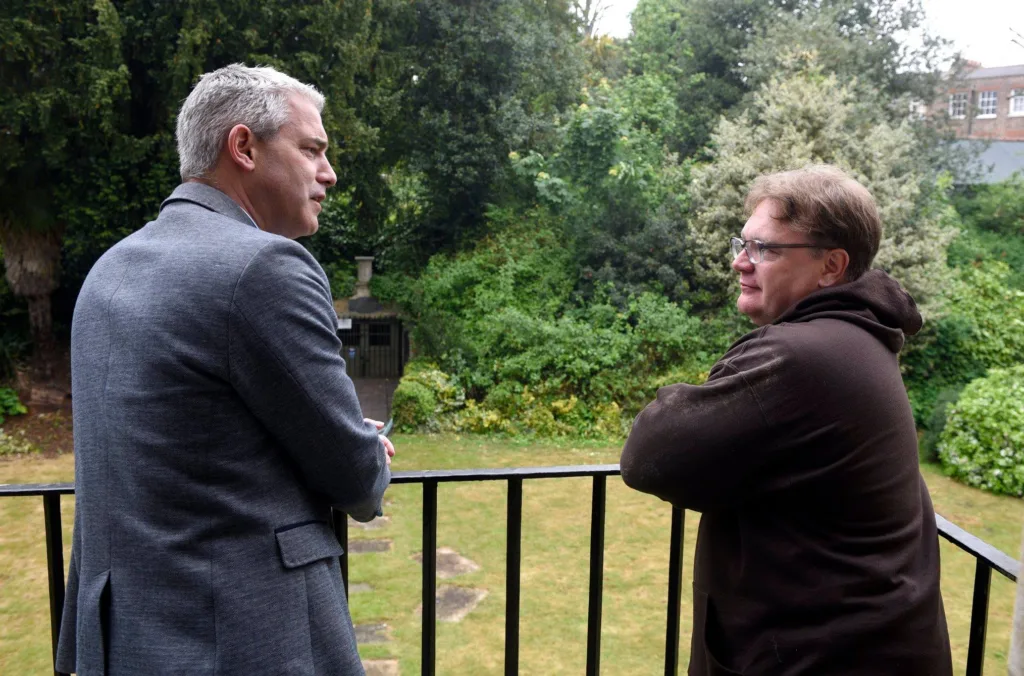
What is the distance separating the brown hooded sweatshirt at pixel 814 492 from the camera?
50.6 inches

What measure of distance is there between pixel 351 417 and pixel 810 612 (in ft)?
2.58

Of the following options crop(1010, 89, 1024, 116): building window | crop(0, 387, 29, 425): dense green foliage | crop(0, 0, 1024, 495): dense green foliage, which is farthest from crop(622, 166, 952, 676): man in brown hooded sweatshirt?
crop(1010, 89, 1024, 116): building window

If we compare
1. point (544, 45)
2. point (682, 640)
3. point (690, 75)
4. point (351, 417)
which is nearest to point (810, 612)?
point (351, 417)

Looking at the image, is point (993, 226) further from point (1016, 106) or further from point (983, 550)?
point (1016, 106)

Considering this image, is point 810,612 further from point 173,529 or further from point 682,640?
point 682,640

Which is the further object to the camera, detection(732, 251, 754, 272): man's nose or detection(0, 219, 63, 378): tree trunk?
detection(0, 219, 63, 378): tree trunk

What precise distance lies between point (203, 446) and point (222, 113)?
572mm

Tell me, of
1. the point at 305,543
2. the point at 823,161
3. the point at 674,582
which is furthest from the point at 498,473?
the point at 823,161

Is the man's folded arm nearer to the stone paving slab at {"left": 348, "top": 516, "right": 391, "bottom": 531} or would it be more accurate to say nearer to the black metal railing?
the black metal railing

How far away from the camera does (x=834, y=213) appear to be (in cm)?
148

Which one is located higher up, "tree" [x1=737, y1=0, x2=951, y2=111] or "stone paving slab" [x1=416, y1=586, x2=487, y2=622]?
"tree" [x1=737, y1=0, x2=951, y2=111]

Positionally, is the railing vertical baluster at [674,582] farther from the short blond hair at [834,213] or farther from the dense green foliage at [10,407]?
the dense green foliage at [10,407]

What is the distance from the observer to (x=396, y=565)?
748cm

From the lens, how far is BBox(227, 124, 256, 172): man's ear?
4.56 feet
